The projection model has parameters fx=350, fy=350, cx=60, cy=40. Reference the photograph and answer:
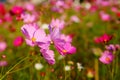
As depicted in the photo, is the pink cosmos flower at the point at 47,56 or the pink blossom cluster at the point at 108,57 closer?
the pink cosmos flower at the point at 47,56

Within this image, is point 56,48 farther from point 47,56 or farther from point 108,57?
point 108,57

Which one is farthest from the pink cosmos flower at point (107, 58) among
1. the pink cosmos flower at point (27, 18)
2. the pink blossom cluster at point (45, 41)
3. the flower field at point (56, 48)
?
the pink blossom cluster at point (45, 41)

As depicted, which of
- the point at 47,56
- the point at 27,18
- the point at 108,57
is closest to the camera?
the point at 47,56

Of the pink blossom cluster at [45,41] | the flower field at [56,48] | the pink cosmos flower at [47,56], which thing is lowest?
the flower field at [56,48]

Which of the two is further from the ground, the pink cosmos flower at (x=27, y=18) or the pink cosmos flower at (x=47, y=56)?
the pink cosmos flower at (x=47, y=56)

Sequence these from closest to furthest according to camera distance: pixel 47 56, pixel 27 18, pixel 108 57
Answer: pixel 47 56
pixel 108 57
pixel 27 18

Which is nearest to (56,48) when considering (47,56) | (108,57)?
(47,56)

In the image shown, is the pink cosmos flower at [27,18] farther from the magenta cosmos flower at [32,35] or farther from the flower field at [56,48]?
the magenta cosmos flower at [32,35]

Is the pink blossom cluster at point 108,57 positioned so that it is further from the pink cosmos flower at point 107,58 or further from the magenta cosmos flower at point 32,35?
the magenta cosmos flower at point 32,35

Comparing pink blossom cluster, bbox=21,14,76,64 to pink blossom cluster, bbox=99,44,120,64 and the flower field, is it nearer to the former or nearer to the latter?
the flower field
